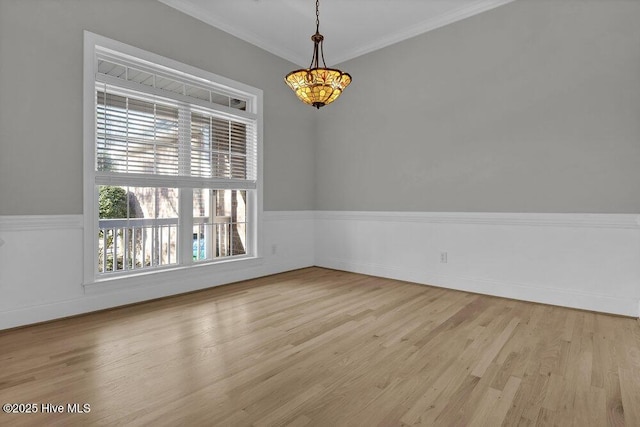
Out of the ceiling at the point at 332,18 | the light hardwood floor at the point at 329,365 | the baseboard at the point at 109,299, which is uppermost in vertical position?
the ceiling at the point at 332,18

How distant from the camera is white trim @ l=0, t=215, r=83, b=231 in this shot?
259 centimetres

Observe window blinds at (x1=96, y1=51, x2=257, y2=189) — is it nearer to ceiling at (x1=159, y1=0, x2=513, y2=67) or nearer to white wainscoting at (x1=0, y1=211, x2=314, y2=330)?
white wainscoting at (x1=0, y1=211, x2=314, y2=330)

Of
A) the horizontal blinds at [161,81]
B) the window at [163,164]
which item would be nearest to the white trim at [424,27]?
the window at [163,164]

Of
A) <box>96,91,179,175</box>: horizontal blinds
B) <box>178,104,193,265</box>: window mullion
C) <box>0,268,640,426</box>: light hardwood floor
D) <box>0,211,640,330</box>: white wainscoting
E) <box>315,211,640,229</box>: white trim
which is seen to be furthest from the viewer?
<box>178,104,193,265</box>: window mullion

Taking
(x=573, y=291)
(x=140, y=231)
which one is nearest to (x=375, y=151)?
(x=573, y=291)

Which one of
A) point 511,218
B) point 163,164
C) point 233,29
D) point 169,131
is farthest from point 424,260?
point 233,29

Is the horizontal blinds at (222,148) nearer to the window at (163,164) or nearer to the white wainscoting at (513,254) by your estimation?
the window at (163,164)

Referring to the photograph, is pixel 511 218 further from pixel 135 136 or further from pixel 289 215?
pixel 135 136

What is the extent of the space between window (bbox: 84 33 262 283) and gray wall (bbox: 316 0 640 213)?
5.36 ft

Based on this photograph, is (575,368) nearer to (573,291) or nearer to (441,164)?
(573,291)

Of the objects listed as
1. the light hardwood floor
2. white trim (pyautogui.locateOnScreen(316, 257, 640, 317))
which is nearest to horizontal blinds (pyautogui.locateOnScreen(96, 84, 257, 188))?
the light hardwood floor

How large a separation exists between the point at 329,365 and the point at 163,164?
9.04 ft

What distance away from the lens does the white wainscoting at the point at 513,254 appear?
3.00 meters

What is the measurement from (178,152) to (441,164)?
3.14m
